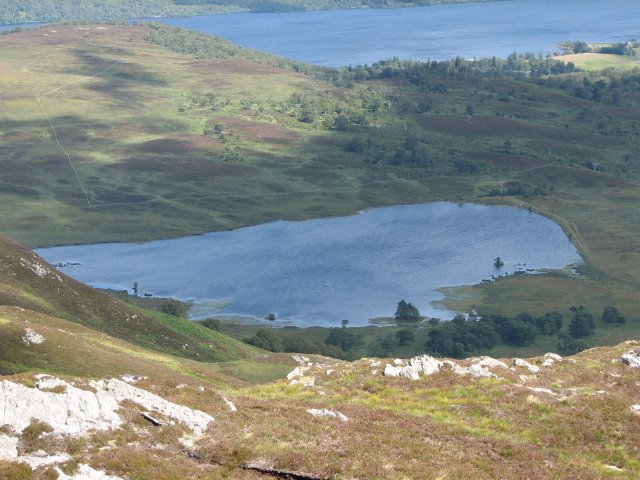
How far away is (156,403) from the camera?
2809 cm

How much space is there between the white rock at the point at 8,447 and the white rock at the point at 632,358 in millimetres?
23137

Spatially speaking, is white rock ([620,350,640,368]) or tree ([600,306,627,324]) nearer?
white rock ([620,350,640,368])

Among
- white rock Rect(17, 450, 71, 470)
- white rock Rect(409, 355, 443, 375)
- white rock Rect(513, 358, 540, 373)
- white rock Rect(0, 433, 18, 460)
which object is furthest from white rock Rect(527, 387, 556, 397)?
white rock Rect(0, 433, 18, 460)

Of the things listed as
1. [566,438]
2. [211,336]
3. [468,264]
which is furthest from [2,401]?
[468,264]

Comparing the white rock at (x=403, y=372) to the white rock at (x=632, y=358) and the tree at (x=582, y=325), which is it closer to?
the white rock at (x=632, y=358)

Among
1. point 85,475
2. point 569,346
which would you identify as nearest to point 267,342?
point 569,346

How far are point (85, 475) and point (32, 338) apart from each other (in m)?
25.1

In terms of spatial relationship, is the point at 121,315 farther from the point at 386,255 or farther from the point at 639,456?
the point at 386,255

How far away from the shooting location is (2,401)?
82.7ft

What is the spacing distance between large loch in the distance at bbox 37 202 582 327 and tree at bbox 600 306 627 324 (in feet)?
58.1

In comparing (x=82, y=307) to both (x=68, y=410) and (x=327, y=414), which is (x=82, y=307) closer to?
(x=327, y=414)

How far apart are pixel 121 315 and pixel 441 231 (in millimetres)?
103655

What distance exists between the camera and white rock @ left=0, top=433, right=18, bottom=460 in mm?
23506

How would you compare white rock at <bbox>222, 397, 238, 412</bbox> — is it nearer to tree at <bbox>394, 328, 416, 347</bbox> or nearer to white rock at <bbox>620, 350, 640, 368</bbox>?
white rock at <bbox>620, 350, 640, 368</bbox>
